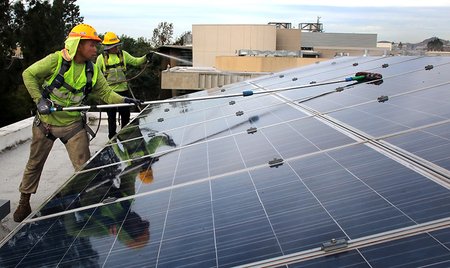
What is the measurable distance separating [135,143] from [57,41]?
39860mm

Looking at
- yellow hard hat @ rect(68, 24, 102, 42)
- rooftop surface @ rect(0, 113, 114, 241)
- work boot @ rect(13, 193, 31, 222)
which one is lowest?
rooftop surface @ rect(0, 113, 114, 241)

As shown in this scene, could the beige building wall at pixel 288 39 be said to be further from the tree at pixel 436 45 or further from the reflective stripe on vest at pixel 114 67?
the reflective stripe on vest at pixel 114 67

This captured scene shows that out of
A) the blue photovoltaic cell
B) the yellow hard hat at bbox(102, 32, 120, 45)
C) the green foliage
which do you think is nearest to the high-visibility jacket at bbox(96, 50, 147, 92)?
the yellow hard hat at bbox(102, 32, 120, 45)

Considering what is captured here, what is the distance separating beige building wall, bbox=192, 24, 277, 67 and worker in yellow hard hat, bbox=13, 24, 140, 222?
134ft

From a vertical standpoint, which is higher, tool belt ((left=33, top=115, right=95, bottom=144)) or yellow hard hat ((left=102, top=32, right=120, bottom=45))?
yellow hard hat ((left=102, top=32, right=120, bottom=45))

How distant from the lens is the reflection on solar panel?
10.3 feet

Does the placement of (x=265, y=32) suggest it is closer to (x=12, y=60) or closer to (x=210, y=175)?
(x=12, y=60)

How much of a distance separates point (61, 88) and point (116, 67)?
13.3 ft

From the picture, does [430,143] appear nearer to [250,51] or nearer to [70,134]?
[70,134]

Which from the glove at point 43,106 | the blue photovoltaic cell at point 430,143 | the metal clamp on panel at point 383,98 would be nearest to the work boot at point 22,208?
the glove at point 43,106

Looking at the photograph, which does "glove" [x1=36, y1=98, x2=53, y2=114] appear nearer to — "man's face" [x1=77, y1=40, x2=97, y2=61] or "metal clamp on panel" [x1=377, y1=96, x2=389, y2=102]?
"man's face" [x1=77, y1=40, x2=97, y2=61]

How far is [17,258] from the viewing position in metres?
3.96

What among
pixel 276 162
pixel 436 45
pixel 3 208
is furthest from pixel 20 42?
pixel 436 45

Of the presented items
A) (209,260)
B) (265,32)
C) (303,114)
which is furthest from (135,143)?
(265,32)
